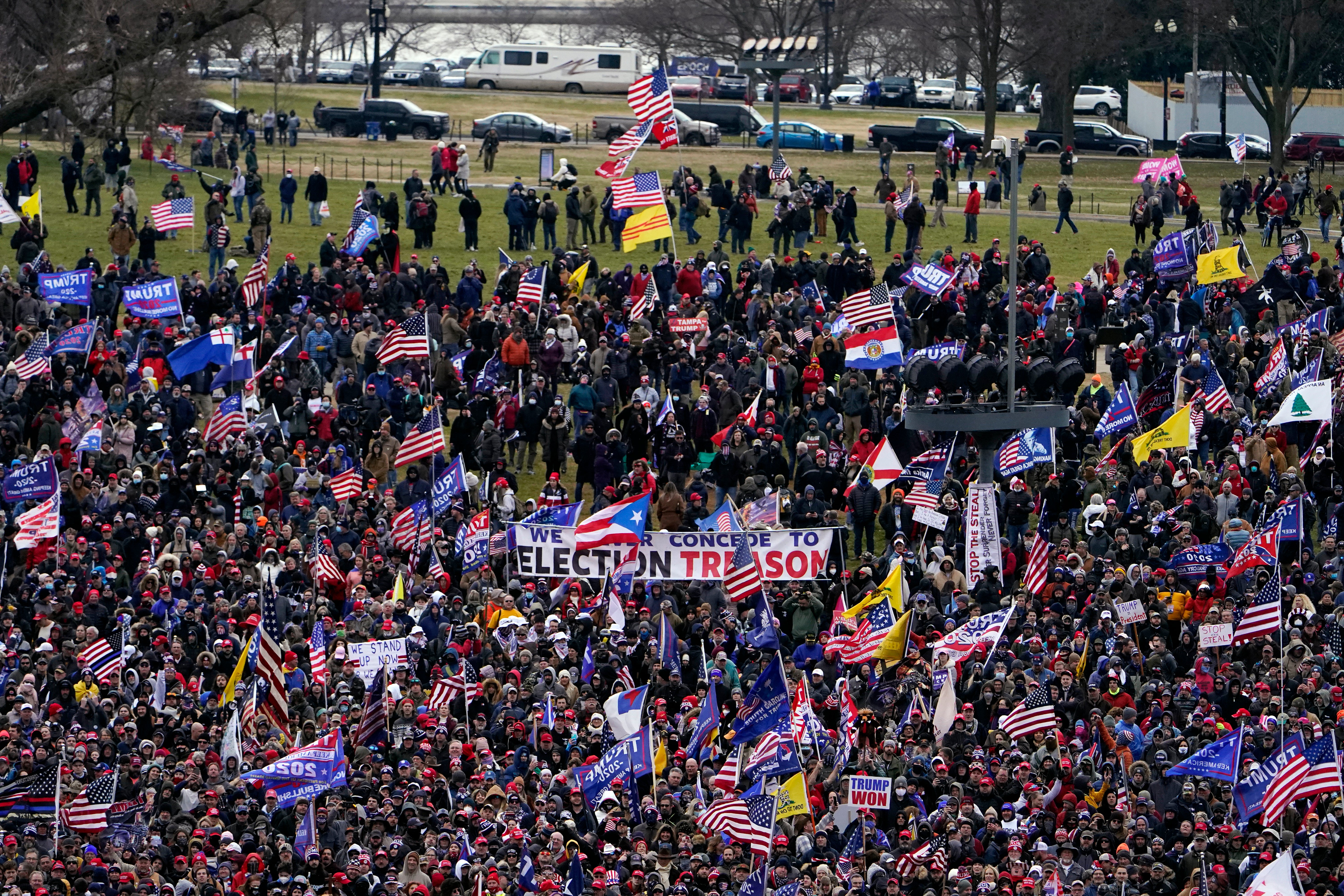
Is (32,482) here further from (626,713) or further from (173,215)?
(173,215)

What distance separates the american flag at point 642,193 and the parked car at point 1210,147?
1237 inches

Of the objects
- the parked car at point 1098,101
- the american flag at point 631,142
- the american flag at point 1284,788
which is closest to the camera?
the american flag at point 1284,788

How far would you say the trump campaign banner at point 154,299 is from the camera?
3959 centimetres

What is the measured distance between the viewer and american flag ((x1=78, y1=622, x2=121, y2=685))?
91.4ft

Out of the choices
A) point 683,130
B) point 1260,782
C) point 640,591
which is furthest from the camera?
point 683,130

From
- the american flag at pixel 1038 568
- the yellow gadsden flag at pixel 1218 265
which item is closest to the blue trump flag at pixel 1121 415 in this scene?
the american flag at pixel 1038 568

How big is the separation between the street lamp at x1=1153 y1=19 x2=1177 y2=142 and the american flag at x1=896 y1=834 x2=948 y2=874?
50.3m

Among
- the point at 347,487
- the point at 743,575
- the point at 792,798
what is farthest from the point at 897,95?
the point at 792,798

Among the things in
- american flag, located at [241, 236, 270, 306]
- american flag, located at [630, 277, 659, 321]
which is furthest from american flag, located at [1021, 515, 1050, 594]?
american flag, located at [241, 236, 270, 306]

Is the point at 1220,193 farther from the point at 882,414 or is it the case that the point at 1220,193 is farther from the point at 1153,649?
the point at 1153,649

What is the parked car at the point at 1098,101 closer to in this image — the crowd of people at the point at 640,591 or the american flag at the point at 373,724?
the crowd of people at the point at 640,591

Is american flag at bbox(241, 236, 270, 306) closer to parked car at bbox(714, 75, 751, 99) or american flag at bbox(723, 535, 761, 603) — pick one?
american flag at bbox(723, 535, 761, 603)

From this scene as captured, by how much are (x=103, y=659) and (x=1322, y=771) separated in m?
13.2

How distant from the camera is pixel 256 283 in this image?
41.1 metres
